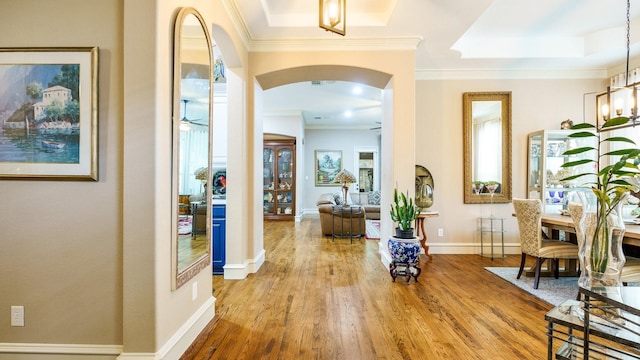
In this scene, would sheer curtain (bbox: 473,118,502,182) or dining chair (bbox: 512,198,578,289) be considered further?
sheer curtain (bbox: 473,118,502,182)

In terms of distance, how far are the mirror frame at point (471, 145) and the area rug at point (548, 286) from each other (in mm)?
1251

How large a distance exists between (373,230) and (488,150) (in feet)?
9.27

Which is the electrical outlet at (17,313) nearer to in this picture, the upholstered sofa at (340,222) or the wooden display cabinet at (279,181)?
the upholstered sofa at (340,222)

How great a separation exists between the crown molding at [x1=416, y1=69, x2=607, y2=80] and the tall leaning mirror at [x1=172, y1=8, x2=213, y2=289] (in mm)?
3534

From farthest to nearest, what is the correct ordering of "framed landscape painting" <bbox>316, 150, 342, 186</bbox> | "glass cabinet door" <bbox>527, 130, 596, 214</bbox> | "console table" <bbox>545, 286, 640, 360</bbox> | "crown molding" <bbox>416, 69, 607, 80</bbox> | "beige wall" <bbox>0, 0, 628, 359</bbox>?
"framed landscape painting" <bbox>316, 150, 342, 186</bbox>, "crown molding" <bbox>416, 69, 607, 80</bbox>, "glass cabinet door" <bbox>527, 130, 596, 214</bbox>, "beige wall" <bbox>0, 0, 628, 359</bbox>, "console table" <bbox>545, 286, 640, 360</bbox>

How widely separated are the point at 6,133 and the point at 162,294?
1.35 meters

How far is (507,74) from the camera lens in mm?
4676

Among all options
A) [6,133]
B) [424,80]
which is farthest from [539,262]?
[6,133]

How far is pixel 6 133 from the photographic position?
1.79m

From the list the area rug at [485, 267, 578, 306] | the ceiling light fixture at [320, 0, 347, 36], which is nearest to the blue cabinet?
the ceiling light fixture at [320, 0, 347, 36]

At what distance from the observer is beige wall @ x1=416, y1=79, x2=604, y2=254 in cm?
467

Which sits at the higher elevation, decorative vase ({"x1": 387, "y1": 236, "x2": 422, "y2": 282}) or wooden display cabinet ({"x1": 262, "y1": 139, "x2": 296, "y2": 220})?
wooden display cabinet ({"x1": 262, "y1": 139, "x2": 296, "y2": 220})

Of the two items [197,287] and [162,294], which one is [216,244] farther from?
[162,294]

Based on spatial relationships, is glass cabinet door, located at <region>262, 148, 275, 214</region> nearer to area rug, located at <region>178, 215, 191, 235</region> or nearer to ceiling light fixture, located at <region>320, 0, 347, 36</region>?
area rug, located at <region>178, 215, 191, 235</region>
